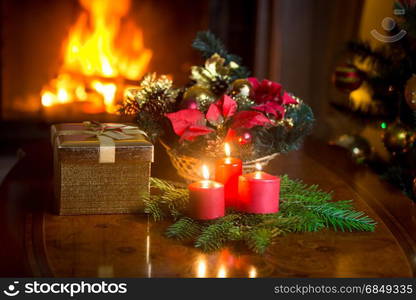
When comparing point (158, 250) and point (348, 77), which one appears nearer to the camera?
point (158, 250)

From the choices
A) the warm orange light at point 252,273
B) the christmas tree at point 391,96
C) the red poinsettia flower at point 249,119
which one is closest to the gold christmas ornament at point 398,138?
the christmas tree at point 391,96

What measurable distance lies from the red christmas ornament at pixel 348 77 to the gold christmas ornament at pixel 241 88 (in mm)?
867

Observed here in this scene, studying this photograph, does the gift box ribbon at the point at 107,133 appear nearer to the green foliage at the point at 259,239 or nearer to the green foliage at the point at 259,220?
the green foliage at the point at 259,220

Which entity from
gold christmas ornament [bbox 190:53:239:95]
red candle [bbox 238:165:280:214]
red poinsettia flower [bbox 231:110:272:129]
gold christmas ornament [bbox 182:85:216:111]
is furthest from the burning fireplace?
red candle [bbox 238:165:280:214]

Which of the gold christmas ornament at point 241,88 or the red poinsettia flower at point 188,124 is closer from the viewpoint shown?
the red poinsettia flower at point 188,124

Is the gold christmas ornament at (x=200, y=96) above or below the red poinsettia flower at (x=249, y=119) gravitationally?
above

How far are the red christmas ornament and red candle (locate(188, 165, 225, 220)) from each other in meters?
1.24

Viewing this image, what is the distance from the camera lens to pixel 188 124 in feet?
4.23

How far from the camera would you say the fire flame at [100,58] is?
10.2ft

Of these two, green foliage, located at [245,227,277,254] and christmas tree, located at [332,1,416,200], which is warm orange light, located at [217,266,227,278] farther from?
christmas tree, located at [332,1,416,200]

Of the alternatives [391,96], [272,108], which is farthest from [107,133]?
[391,96]

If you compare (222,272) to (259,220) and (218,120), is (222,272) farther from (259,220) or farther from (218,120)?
(218,120)

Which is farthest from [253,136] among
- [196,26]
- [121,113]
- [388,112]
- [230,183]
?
[196,26]

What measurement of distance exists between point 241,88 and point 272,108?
154 millimetres
